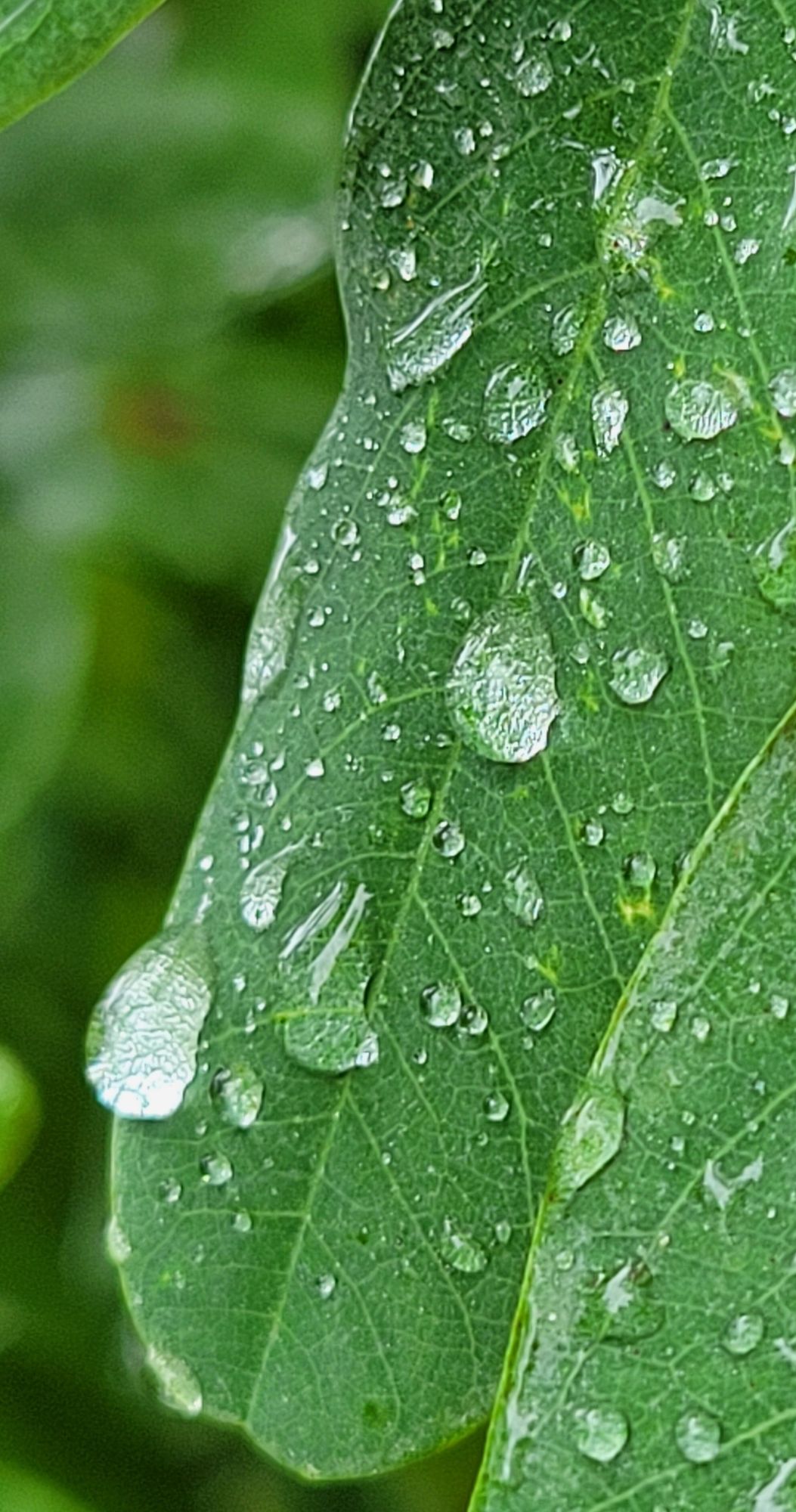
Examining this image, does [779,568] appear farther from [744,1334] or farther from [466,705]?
[744,1334]

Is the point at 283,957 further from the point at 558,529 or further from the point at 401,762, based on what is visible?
the point at 558,529

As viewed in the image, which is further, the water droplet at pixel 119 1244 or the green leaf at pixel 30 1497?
the green leaf at pixel 30 1497

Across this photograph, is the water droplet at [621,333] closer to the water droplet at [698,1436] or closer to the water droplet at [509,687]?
the water droplet at [509,687]

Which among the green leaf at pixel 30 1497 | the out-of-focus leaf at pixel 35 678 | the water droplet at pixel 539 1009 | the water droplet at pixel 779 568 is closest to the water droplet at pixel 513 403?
the water droplet at pixel 779 568

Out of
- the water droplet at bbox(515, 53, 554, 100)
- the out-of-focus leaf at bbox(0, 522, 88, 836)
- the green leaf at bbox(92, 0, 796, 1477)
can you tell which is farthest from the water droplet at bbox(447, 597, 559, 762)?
the out-of-focus leaf at bbox(0, 522, 88, 836)

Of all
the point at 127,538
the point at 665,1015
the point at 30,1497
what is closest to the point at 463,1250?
the point at 665,1015

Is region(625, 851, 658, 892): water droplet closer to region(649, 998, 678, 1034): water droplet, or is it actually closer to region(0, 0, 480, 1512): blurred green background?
region(649, 998, 678, 1034): water droplet
